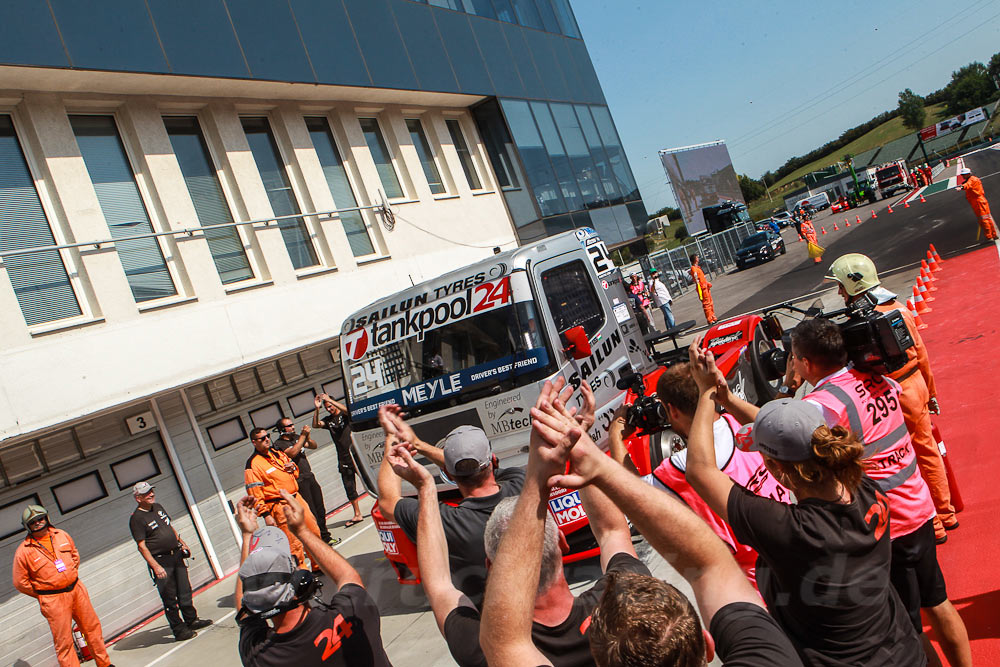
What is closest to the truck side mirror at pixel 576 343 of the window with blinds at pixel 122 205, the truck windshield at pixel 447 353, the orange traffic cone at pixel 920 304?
the truck windshield at pixel 447 353

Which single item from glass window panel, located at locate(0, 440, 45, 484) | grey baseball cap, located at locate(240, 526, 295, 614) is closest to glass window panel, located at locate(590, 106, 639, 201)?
glass window panel, located at locate(0, 440, 45, 484)

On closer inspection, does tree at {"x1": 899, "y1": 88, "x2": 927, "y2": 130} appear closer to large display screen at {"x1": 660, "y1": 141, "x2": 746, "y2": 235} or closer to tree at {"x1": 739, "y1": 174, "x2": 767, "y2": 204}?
tree at {"x1": 739, "y1": 174, "x2": 767, "y2": 204}

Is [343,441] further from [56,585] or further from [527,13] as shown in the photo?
[527,13]

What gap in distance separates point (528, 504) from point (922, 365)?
339 centimetres

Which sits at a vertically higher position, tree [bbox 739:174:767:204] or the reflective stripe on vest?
tree [bbox 739:174:767:204]

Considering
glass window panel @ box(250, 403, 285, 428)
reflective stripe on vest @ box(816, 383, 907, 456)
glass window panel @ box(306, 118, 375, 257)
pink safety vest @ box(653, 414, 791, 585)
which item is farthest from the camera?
glass window panel @ box(306, 118, 375, 257)

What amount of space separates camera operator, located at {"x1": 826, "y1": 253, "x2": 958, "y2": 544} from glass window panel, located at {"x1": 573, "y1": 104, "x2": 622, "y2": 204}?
1654 centimetres

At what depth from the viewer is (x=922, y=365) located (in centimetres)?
411

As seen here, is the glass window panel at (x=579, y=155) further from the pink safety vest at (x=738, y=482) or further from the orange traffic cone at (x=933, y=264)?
the pink safety vest at (x=738, y=482)

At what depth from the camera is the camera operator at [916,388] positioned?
12.9 ft

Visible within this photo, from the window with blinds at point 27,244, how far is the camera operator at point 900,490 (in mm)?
9115

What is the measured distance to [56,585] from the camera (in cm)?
684

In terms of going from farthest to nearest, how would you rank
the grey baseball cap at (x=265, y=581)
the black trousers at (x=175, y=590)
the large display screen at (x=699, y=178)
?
the large display screen at (x=699, y=178)
the black trousers at (x=175, y=590)
the grey baseball cap at (x=265, y=581)

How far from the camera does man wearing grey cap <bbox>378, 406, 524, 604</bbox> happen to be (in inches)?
122
